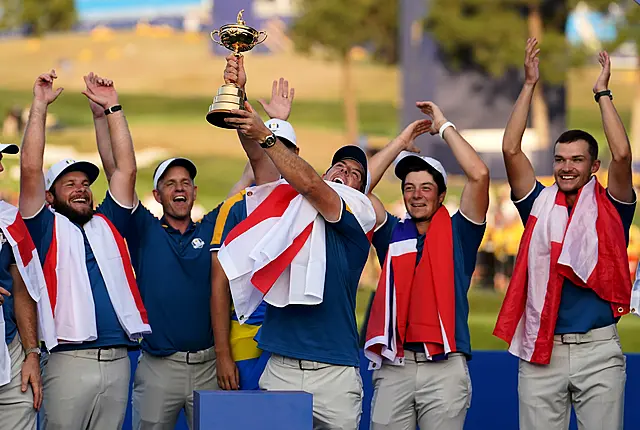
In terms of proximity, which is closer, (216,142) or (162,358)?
(162,358)

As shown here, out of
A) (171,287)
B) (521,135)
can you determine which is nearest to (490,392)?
(521,135)

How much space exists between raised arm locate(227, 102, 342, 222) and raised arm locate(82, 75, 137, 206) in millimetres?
1215

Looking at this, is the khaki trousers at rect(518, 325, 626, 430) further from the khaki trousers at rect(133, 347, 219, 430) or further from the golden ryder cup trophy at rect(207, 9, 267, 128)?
the golden ryder cup trophy at rect(207, 9, 267, 128)

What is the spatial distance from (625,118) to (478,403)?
36.6ft

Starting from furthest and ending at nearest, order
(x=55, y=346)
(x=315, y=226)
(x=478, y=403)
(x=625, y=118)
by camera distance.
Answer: (x=625, y=118), (x=478, y=403), (x=55, y=346), (x=315, y=226)

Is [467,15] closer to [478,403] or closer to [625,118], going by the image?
[625,118]

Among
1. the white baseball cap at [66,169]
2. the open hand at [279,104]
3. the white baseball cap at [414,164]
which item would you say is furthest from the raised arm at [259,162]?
the white baseball cap at [66,169]

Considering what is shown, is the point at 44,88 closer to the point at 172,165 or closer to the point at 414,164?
the point at 172,165

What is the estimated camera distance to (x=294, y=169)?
182 inches

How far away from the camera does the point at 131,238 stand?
20.1ft

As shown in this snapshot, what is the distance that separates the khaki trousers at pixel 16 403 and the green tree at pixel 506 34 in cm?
1317

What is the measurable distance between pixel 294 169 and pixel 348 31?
45.5ft

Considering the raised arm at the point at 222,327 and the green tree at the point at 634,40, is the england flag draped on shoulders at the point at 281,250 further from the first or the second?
the green tree at the point at 634,40

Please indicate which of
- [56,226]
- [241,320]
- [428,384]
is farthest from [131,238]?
[428,384]
